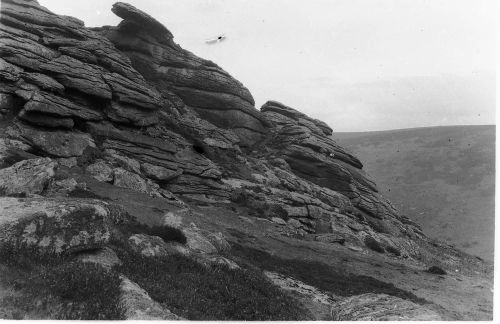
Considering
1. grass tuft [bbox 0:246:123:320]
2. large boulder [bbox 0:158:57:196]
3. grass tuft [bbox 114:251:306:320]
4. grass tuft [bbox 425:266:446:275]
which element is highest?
large boulder [bbox 0:158:57:196]

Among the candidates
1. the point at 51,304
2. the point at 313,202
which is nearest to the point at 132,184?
the point at 313,202

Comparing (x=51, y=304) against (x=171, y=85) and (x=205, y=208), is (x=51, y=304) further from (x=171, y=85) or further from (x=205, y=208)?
(x=171, y=85)

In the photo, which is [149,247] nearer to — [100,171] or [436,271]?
[100,171]

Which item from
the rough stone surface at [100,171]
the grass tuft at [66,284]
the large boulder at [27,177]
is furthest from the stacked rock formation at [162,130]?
the grass tuft at [66,284]

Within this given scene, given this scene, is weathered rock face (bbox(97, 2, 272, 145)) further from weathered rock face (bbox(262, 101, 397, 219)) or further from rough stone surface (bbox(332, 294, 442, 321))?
rough stone surface (bbox(332, 294, 442, 321))

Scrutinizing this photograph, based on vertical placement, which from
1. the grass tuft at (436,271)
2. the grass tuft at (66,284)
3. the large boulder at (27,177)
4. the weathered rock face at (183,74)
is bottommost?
the grass tuft at (436,271)

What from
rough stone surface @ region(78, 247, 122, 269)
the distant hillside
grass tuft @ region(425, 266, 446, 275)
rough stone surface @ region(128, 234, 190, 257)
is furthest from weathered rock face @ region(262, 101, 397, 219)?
rough stone surface @ region(78, 247, 122, 269)

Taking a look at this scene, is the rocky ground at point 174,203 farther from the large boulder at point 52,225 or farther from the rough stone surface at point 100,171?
the rough stone surface at point 100,171
